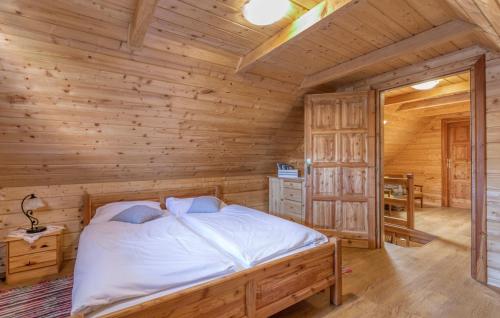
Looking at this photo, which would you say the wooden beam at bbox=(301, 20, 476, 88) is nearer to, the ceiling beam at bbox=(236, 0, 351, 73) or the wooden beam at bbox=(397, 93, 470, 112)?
the ceiling beam at bbox=(236, 0, 351, 73)

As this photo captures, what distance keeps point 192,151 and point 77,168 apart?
1374 millimetres

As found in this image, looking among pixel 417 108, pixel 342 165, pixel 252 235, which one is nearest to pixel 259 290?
pixel 252 235

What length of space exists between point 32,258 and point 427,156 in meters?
7.57

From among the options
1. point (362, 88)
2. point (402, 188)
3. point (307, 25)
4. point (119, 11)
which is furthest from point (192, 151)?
point (402, 188)

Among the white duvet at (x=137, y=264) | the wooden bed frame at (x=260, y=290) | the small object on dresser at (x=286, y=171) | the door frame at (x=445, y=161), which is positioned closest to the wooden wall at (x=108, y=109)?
the small object on dresser at (x=286, y=171)

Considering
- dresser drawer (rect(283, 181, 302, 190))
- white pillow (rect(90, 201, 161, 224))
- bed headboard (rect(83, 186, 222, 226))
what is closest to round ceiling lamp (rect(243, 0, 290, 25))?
white pillow (rect(90, 201, 161, 224))

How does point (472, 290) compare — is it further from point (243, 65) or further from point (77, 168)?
point (77, 168)

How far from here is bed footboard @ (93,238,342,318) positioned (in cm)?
134

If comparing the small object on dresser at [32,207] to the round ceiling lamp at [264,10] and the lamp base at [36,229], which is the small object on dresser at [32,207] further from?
the round ceiling lamp at [264,10]

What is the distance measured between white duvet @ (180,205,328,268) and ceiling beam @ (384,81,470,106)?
3285mm

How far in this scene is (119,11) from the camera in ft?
5.97

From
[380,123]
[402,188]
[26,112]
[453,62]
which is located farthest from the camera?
[402,188]

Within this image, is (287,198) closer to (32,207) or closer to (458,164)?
(32,207)

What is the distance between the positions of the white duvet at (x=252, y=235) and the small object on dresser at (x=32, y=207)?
153cm
